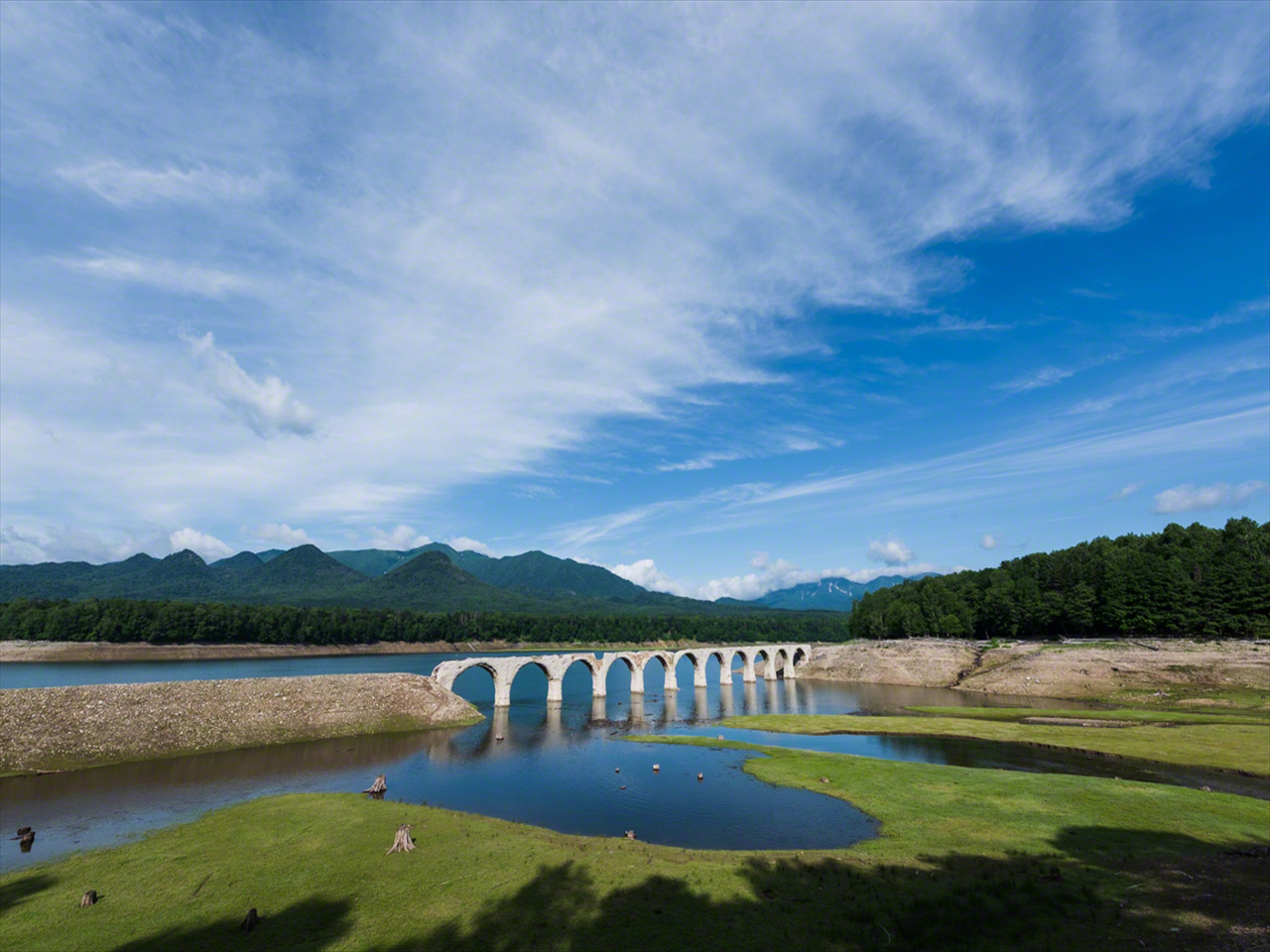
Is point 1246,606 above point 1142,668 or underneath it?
above

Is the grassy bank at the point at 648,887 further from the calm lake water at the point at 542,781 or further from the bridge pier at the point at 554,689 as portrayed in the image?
the bridge pier at the point at 554,689

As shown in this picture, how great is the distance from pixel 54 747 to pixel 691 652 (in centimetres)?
10364

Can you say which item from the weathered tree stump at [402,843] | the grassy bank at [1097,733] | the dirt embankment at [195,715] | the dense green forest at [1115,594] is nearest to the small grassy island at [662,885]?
the weathered tree stump at [402,843]

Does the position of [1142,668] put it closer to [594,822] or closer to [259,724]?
[594,822]

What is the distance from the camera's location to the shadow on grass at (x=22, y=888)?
2498 centimetres

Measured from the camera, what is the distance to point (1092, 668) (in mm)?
100750

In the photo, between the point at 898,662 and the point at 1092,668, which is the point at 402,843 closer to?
the point at 1092,668

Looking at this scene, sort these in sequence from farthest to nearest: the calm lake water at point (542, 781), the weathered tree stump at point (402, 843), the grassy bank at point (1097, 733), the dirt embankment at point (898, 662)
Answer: the dirt embankment at point (898, 662) < the grassy bank at point (1097, 733) < the calm lake water at point (542, 781) < the weathered tree stump at point (402, 843)

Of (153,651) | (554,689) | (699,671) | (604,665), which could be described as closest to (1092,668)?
(699,671)

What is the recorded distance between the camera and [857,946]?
20.0 metres

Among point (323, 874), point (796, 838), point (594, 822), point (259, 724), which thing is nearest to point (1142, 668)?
point (796, 838)

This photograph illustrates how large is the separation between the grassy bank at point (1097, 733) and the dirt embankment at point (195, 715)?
43.2 meters

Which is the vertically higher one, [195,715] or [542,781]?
[195,715]

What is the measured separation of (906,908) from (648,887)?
9.91m
